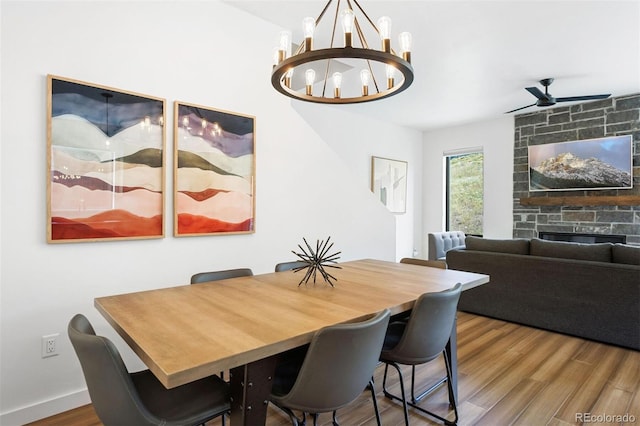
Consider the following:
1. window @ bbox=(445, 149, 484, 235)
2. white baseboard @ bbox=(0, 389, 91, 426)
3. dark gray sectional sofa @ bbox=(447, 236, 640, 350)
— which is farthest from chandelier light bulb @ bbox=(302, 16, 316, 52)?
window @ bbox=(445, 149, 484, 235)

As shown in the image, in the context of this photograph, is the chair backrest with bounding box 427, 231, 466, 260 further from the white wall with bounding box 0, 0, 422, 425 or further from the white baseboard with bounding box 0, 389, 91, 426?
the white baseboard with bounding box 0, 389, 91, 426

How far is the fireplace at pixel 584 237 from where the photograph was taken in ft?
15.8

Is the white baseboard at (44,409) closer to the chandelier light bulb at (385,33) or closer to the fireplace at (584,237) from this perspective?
the chandelier light bulb at (385,33)

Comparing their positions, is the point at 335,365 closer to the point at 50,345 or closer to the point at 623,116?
the point at 50,345

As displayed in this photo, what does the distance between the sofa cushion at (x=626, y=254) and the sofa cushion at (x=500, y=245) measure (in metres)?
0.71

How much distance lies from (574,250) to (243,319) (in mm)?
3374

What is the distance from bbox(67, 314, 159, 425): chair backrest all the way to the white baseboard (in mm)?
1277

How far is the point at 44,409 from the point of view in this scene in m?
2.00

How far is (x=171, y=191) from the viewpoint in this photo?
98.6 inches

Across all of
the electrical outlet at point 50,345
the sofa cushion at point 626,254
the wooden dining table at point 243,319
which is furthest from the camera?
the sofa cushion at point 626,254

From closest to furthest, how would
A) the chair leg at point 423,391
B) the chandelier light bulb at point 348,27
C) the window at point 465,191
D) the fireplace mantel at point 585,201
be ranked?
the chandelier light bulb at point 348,27 < the chair leg at point 423,391 < the fireplace mantel at point 585,201 < the window at point 465,191

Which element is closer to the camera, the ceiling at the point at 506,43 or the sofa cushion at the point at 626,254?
the ceiling at the point at 506,43

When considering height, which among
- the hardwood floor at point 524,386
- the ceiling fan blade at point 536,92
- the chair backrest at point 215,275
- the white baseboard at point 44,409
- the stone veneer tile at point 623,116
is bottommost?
the hardwood floor at point 524,386

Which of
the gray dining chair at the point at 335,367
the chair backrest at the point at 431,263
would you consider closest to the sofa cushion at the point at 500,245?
the chair backrest at the point at 431,263
